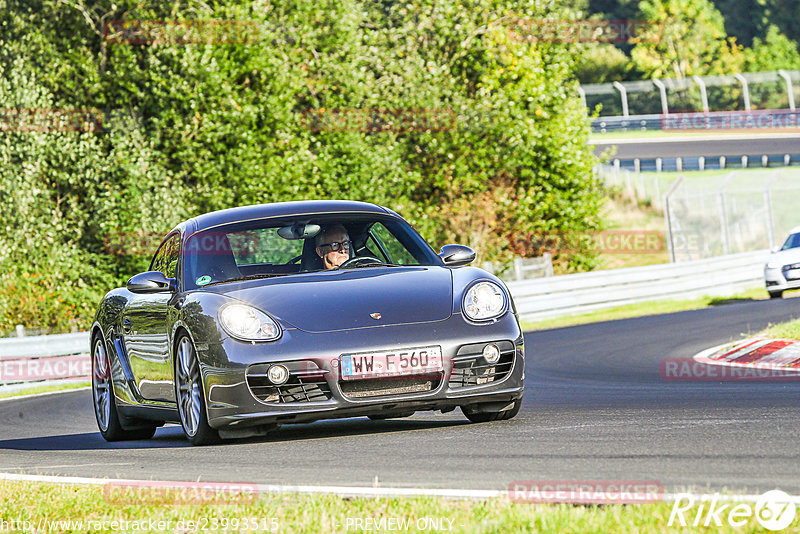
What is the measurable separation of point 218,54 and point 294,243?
20.7 m

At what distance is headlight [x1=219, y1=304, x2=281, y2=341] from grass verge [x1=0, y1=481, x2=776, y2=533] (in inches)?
61.8

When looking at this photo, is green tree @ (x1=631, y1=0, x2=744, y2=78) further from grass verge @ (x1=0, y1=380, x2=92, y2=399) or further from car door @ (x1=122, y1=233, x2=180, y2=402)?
car door @ (x1=122, y1=233, x2=180, y2=402)

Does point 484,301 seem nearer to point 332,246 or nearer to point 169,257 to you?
point 332,246

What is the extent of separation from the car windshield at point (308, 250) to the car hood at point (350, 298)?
1.35 feet

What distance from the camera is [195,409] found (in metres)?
7.64

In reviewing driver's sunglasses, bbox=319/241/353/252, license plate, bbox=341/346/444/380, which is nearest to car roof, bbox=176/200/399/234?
driver's sunglasses, bbox=319/241/353/252

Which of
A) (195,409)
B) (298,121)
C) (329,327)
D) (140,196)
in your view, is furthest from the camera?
(298,121)

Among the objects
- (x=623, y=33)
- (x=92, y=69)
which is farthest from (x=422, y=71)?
(x=623, y=33)

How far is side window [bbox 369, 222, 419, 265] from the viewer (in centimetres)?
853

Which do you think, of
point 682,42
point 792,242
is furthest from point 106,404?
point 682,42

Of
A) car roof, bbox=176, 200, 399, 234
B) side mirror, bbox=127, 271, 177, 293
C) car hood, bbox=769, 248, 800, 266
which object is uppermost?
car roof, bbox=176, 200, 399, 234

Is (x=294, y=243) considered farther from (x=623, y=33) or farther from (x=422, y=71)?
(x=623, y=33)

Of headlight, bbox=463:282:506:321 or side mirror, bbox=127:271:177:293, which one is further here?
side mirror, bbox=127:271:177:293

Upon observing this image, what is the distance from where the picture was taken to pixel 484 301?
7.54 metres
